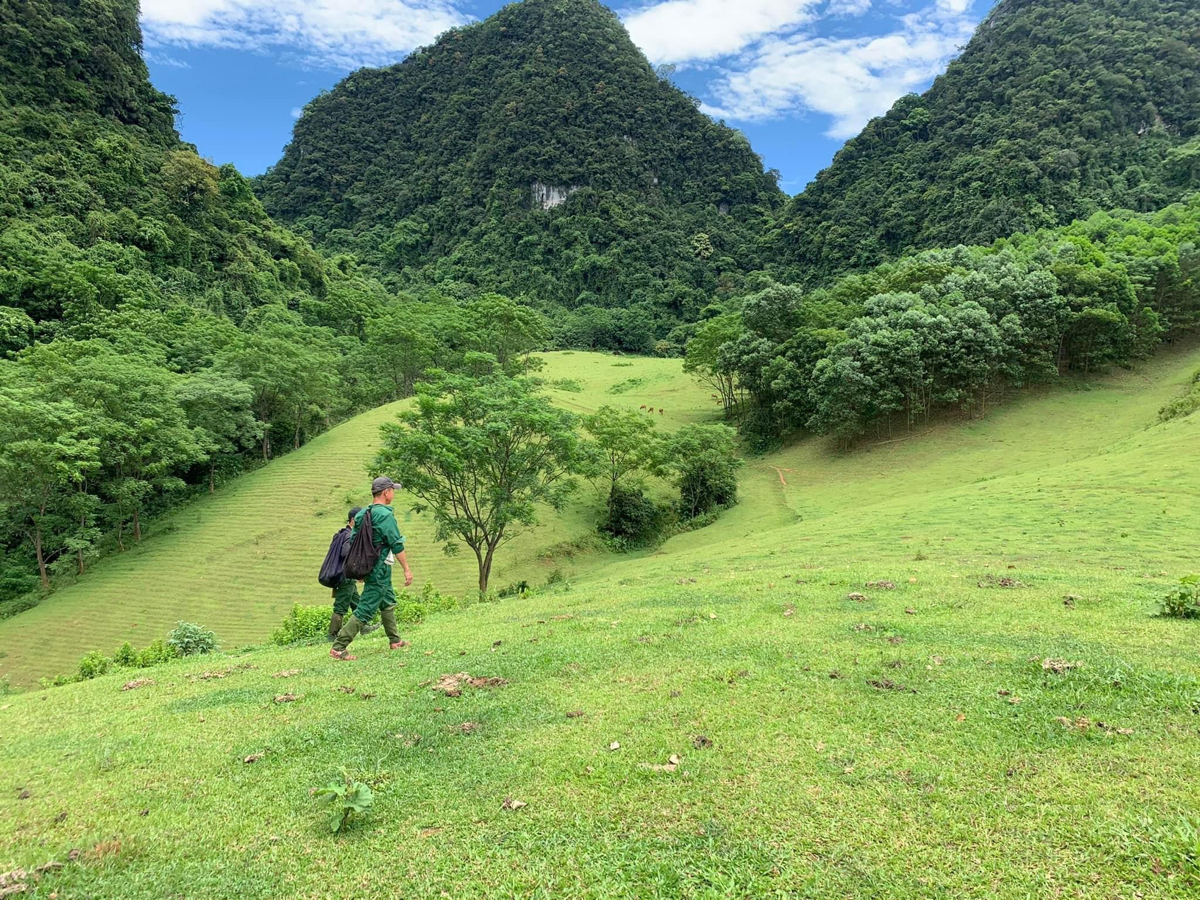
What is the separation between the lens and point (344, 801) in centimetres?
416

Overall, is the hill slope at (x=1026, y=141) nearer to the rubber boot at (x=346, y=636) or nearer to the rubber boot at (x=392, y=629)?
the rubber boot at (x=392, y=629)

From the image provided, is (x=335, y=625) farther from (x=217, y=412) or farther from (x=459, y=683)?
(x=217, y=412)

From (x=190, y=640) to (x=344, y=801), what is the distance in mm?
11095

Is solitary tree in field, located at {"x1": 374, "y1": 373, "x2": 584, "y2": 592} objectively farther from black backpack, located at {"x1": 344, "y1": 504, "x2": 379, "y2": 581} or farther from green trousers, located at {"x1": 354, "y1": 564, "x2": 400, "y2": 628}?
black backpack, located at {"x1": 344, "y1": 504, "x2": 379, "y2": 581}

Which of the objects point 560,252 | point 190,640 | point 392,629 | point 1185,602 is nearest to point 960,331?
point 1185,602

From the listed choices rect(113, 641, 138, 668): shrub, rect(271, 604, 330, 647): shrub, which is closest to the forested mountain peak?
rect(271, 604, 330, 647): shrub

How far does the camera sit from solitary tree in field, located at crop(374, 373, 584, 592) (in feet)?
62.8

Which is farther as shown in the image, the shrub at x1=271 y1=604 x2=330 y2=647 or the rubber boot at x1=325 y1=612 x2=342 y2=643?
the shrub at x1=271 y1=604 x2=330 y2=647

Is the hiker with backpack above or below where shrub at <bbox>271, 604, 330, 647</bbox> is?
above

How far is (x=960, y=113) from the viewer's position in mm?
107312

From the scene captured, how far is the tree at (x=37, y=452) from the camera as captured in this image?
22250mm

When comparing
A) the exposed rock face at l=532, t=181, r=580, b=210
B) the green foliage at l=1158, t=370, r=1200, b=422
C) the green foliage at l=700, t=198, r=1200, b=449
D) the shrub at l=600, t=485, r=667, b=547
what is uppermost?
the exposed rock face at l=532, t=181, r=580, b=210

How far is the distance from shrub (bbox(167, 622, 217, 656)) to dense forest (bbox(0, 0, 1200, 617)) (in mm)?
11025

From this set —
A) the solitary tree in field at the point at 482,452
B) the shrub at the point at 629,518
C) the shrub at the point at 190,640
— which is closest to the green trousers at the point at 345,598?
the shrub at the point at 190,640
